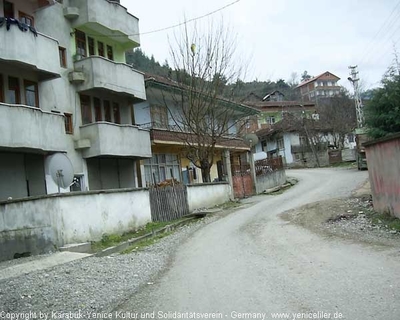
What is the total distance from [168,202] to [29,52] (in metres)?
8.77

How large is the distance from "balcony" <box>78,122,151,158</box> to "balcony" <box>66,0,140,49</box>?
513 cm

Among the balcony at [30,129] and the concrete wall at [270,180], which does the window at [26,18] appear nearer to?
the balcony at [30,129]

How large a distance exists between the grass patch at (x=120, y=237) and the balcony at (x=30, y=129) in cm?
470

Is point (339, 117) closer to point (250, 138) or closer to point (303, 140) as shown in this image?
point (303, 140)

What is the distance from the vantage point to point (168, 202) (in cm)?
2067

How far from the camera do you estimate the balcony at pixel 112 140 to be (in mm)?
20500

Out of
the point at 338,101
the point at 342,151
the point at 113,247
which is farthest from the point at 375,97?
the point at 338,101

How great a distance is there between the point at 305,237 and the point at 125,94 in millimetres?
14091

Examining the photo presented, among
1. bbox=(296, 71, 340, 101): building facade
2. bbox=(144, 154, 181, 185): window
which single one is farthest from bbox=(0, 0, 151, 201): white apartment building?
bbox=(296, 71, 340, 101): building facade

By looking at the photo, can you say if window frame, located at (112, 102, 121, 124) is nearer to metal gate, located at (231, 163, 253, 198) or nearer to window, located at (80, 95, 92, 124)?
window, located at (80, 95, 92, 124)

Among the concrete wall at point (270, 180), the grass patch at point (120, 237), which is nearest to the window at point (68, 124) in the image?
the grass patch at point (120, 237)

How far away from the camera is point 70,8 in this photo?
69.3 ft

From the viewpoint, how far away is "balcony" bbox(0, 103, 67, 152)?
15.6 meters

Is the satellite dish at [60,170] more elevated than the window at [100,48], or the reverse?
the window at [100,48]
